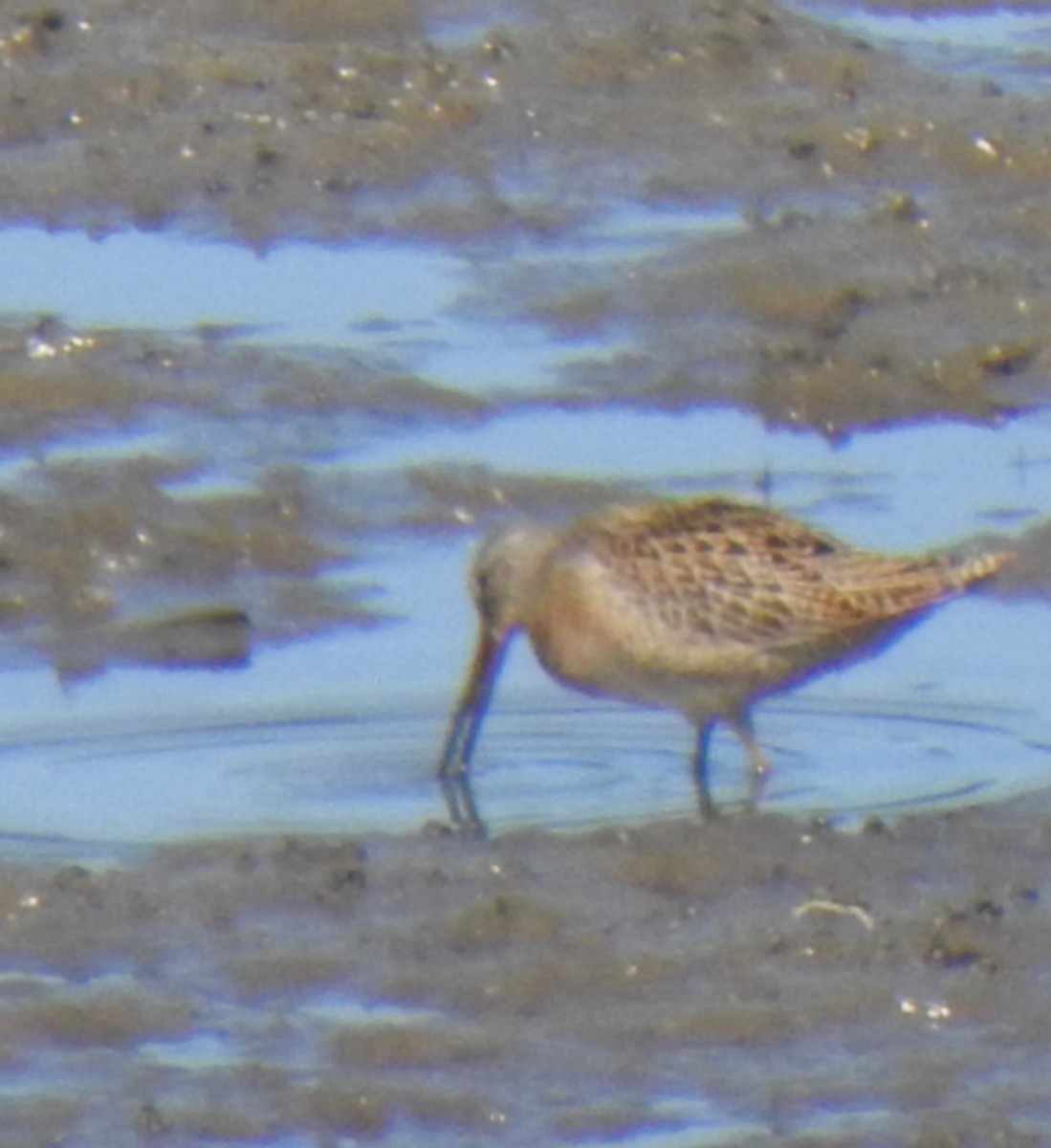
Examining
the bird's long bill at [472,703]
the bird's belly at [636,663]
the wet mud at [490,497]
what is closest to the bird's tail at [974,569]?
the bird's belly at [636,663]

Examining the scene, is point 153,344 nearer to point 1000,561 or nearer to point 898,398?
point 898,398

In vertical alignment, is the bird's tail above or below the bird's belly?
above

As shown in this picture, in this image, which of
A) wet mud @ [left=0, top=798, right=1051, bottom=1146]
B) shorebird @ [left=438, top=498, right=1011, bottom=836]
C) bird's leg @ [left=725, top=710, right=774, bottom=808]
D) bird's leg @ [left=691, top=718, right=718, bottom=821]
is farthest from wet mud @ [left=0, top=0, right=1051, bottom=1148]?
shorebird @ [left=438, top=498, right=1011, bottom=836]

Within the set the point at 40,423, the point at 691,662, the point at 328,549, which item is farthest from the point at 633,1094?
the point at 40,423

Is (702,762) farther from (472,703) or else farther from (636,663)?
(472,703)

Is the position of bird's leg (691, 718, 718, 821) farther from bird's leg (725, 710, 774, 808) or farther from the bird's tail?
the bird's tail

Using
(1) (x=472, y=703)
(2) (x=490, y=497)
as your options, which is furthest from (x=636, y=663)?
(2) (x=490, y=497)

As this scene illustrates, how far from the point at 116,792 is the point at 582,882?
1.21m

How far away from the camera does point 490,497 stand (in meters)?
10.5

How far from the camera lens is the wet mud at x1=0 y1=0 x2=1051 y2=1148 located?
7.05 m

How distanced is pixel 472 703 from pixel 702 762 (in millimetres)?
530

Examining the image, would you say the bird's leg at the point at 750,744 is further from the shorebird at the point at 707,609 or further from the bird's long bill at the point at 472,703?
the bird's long bill at the point at 472,703

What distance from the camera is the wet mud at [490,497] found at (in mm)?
7047

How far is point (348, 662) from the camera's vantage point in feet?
30.8
